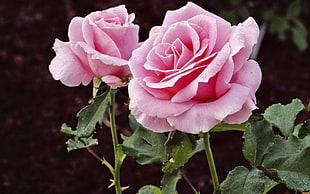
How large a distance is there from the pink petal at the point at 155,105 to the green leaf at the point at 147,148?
161mm

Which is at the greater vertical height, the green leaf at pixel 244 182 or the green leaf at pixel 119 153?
the green leaf at pixel 244 182

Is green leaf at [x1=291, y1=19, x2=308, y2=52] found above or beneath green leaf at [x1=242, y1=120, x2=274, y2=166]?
beneath

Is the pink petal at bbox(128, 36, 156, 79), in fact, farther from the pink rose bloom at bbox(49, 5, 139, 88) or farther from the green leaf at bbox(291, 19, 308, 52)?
the green leaf at bbox(291, 19, 308, 52)

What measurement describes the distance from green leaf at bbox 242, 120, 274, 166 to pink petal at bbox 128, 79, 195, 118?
113mm

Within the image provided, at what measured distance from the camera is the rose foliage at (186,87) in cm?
58

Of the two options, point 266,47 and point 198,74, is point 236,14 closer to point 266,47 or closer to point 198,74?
point 266,47

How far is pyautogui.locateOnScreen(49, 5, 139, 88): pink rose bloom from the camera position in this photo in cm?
68

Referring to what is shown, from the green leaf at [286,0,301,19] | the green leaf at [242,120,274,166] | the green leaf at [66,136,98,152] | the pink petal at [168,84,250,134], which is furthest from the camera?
the green leaf at [286,0,301,19]

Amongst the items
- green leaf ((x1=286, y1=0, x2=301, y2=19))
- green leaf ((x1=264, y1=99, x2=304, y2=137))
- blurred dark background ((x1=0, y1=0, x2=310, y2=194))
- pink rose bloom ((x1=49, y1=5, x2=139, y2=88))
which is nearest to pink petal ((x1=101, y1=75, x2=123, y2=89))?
pink rose bloom ((x1=49, y1=5, x2=139, y2=88))

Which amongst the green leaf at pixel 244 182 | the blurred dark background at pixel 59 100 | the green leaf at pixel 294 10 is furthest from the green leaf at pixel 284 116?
the green leaf at pixel 294 10

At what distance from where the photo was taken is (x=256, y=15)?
255 centimetres

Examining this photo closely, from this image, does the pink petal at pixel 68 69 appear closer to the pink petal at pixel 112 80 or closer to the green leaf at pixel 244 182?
the pink petal at pixel 112 80

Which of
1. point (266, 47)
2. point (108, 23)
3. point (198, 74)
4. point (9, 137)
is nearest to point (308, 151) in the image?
point (198, 74)

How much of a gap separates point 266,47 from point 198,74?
2.22 metres
